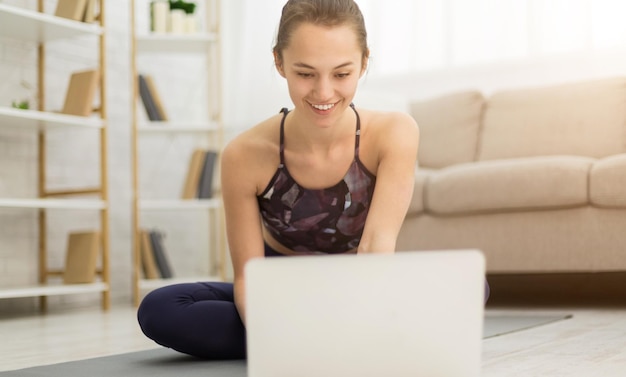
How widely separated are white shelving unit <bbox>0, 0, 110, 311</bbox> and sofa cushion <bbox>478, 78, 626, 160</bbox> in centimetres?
169

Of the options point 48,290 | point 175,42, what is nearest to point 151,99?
point 175,42

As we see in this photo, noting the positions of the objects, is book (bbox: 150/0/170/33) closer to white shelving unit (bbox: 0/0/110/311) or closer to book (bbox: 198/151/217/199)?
white shelving unit (bbox: 0/0/110/311)

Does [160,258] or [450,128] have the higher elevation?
[450,128]

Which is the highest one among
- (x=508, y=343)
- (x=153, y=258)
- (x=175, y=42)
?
(x=175, y=42)

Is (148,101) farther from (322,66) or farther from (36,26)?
(322,66)

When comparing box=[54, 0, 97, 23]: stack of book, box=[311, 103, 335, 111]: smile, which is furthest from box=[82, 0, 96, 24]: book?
box=[311, 103, 335, 111]: smile

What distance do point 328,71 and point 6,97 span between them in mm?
2465

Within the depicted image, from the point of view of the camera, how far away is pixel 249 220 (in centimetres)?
150

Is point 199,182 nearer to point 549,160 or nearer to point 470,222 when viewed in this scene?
point 470,222

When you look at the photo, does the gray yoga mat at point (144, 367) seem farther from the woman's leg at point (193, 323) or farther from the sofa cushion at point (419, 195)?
the sofa cushion at point (419, 195)

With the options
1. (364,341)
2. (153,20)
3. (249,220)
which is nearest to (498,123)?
(153,20)

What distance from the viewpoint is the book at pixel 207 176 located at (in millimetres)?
4020

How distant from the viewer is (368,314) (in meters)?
0.90

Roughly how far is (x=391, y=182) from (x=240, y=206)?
0.30 m
